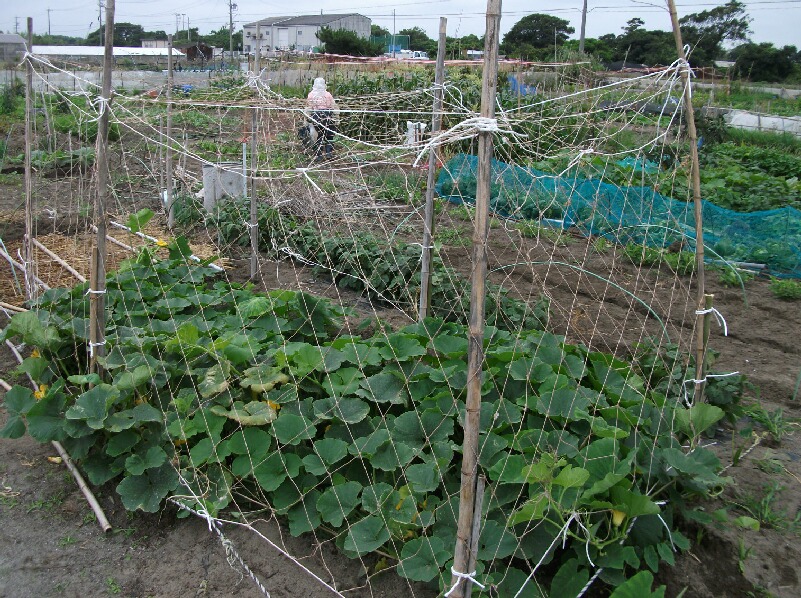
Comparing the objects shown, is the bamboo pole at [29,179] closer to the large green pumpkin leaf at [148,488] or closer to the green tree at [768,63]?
the large green pumpkin leaf at [148,488]

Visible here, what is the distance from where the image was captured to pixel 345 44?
32969 mm

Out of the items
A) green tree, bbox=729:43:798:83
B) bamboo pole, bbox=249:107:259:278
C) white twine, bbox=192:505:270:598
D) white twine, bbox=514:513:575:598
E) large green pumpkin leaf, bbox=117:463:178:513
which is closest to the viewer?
white twine, bbox=514:513:575:598

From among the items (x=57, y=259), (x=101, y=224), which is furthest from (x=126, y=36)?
(x=101, y=224)

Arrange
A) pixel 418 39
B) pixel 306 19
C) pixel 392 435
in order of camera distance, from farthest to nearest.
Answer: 1. pixel 306 19
2. pixel 418 39
3. pixel 392 435

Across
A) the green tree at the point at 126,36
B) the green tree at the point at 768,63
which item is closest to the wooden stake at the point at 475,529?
the green tree at the point at 768,63

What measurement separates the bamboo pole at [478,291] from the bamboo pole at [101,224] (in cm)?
188

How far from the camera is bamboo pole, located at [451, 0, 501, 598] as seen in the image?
78.1 inches

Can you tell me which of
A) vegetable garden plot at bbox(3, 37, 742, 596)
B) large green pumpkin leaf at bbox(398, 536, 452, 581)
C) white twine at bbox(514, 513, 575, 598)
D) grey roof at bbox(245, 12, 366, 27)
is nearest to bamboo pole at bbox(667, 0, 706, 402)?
vegetable garden plot at bbox(3, 37, 742, 596)

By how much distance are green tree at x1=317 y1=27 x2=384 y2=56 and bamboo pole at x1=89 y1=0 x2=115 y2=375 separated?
30.6m

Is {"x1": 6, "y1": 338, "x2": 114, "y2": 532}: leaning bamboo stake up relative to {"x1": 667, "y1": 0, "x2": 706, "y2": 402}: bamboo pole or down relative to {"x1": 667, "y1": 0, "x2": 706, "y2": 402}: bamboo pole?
down

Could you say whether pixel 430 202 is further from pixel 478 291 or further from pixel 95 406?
pixel 478 291

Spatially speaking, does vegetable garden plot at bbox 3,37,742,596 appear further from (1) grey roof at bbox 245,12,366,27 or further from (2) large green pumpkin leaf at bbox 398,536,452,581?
(1) grey roof at bbox 245,12,366,27

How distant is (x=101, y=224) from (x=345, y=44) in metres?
31.6

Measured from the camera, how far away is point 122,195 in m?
8.09
